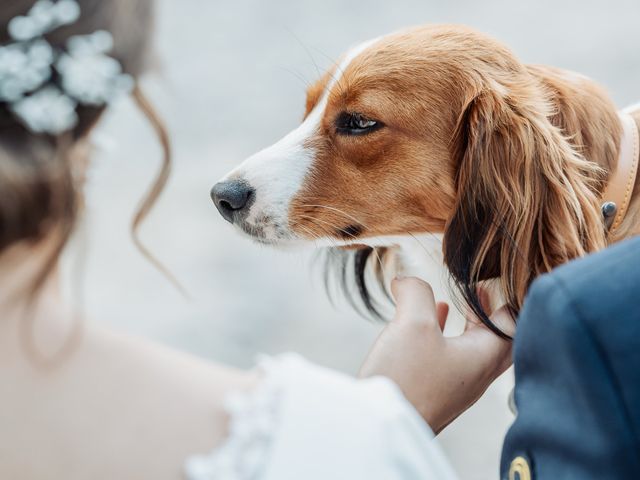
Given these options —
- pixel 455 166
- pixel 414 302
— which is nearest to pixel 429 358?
pixel 414 302

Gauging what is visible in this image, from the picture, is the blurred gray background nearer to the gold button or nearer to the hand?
the hand

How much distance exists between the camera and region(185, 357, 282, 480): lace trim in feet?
3.16

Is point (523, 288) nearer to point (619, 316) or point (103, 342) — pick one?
point (619, 316)

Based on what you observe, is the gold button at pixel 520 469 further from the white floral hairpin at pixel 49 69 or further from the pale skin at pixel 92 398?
the white floral hairpin at pixel 49 69

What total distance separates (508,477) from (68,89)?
786 millimetres

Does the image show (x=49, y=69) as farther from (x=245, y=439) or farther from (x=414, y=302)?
(x=414, y=302)

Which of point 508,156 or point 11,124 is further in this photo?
point 508,156

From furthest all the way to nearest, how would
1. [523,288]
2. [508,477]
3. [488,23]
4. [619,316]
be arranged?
[488,23] < [523,288] < [508,477] < [619,316]

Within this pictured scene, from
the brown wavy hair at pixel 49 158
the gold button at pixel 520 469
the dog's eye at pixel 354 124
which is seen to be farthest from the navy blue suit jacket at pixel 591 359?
the dog's eye at pixel 354 124

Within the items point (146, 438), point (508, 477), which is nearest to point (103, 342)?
point (146, 438)

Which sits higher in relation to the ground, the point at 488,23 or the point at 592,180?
the point at 592,180

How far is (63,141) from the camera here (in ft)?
3.25

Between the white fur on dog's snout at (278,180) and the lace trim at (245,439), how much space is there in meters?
0.92

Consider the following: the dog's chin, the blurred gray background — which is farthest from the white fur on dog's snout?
the blurred gray background
